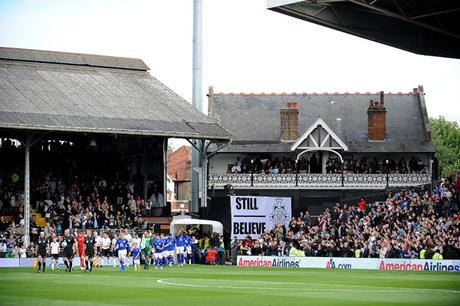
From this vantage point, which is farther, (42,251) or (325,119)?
(325,119)

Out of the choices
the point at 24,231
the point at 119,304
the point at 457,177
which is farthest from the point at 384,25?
the point at 119,304

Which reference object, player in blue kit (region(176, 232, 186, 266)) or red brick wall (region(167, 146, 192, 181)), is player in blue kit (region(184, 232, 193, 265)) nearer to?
player in blue kit (region(176, 232, 186, 266))

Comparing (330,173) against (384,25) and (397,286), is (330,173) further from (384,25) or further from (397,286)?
(397,286)

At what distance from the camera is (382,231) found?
53.5 meters

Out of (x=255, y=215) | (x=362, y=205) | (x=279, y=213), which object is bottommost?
(x=255, y=215)

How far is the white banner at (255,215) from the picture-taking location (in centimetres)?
5838

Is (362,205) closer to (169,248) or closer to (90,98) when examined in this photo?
(169,248)

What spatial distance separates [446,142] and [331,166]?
6028cm

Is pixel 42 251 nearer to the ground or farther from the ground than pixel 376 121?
nearer to the ground

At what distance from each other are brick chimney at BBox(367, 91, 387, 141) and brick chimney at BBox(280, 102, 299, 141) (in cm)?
501

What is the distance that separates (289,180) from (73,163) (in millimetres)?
14936

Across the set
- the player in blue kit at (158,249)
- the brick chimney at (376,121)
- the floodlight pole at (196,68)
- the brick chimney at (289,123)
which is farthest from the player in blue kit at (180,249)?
the brick chimney at (376,121)

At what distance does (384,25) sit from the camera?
59938 millimetres

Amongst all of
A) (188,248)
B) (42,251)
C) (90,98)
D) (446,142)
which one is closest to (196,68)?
(90,98)
